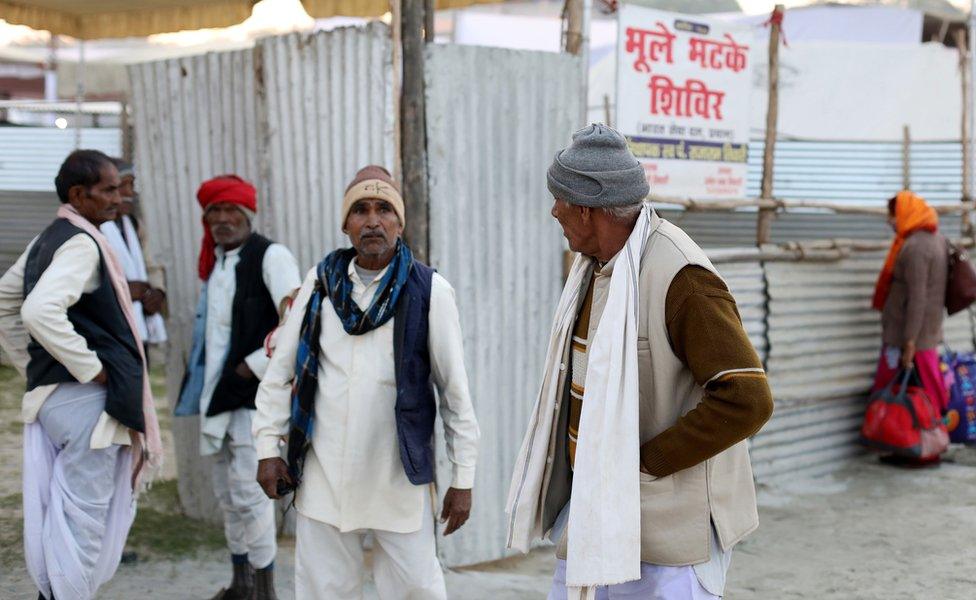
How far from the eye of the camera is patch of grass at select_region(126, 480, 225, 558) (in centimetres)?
545

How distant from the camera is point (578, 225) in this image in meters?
2.65

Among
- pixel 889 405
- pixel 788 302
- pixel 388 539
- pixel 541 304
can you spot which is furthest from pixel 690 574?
pixel 889 405

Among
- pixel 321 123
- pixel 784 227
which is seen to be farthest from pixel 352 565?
pixel 784 227

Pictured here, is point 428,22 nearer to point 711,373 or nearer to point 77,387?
point 77,387

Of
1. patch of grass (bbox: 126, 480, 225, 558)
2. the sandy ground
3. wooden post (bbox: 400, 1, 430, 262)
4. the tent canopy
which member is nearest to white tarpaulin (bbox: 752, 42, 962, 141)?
the sandy ground

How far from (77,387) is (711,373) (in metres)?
2.61

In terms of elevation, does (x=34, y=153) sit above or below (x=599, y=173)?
above

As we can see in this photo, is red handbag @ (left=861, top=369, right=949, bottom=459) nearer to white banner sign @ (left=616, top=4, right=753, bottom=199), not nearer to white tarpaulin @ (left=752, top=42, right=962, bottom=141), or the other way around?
white banner sign @ (left=616, top=4, right=753, bottom=199)

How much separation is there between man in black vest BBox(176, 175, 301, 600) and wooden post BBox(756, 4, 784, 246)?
3.57 meters

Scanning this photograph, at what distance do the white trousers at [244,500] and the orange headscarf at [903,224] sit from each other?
486 centimetres

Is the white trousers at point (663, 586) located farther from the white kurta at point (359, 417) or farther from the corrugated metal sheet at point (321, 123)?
the corrugated metal sheet at point (321, 123)

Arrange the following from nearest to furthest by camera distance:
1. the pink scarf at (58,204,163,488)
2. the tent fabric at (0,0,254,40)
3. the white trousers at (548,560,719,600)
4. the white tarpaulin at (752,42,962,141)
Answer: the white trousers at (548,560,719,600)
the pink scarf at (58,204,163,488)
the tent fabric at (0,0,254,40)
the white tarpaulin at (752,42,962,141)

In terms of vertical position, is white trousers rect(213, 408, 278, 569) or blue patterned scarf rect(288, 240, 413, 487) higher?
blue patterned scarf rect(288, 240, 413, 487)

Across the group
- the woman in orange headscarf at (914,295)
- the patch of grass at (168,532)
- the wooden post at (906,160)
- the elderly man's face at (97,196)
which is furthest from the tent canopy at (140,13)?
the wooden post at (906,160)
